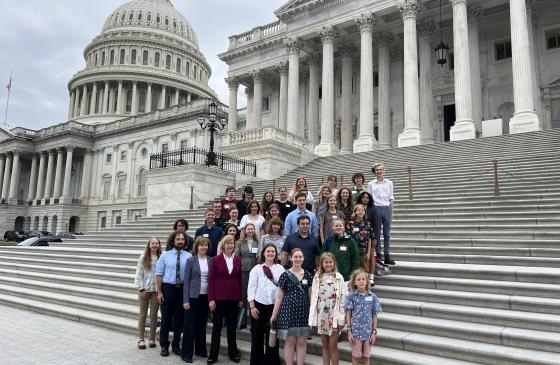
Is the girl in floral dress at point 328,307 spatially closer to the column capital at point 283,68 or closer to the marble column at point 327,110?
the marble column at point 327,110

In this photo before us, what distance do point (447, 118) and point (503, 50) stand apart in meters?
5.80

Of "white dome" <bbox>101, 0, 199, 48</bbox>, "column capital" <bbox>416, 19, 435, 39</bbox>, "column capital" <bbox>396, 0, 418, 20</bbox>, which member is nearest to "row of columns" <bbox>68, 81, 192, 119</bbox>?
"white dome" <bbox>101, 0, 199, 48</bbox>

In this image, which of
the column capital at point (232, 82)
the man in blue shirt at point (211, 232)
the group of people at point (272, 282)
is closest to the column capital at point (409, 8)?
the column capital at point (232, 82)

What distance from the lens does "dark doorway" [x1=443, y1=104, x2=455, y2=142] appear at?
104 feet

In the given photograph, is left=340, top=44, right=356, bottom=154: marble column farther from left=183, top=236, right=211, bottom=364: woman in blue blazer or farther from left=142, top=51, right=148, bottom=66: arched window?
left=142, top=51, right=148, bottom=66: arched window

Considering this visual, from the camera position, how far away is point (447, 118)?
3183 centimetres

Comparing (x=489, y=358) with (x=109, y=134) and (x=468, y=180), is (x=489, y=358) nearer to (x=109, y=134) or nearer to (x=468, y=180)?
(x=468, y=180)

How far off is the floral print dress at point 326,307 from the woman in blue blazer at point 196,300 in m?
1.97

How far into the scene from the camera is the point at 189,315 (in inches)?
264

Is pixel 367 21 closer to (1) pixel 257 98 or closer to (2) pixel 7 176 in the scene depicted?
(1) pixel 257 98

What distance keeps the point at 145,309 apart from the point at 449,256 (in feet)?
19.8

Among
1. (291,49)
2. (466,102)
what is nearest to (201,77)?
(291,49)

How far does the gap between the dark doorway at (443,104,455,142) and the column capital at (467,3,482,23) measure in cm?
618

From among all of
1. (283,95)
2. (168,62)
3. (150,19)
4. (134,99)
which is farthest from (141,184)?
(150,19)
